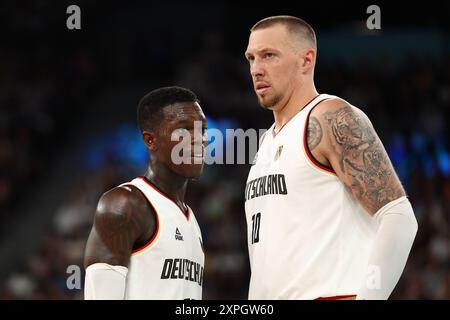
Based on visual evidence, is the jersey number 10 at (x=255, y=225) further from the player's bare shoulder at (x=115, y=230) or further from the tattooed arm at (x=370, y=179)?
the player's bare shoulder at (x=115, y=230)

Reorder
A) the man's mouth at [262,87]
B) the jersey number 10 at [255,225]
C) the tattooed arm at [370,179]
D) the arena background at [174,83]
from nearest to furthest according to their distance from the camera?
the tattooed arm at [370,179] → the jersey number 10 at [255,225] → the man's mouth at [262,87] → the arena background at [174,83]

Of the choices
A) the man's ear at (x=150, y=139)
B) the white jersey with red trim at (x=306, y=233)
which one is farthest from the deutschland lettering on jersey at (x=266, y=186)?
the man's ear at (x=150, y=139)

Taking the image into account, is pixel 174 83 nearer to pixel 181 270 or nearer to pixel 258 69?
pixel 258 69

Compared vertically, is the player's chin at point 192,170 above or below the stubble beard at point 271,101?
below

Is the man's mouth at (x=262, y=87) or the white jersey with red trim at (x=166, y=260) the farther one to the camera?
the man's mouth at (x=262, y=87)

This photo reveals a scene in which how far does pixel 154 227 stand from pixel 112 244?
1.01ft

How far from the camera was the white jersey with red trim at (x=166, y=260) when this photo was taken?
156 inches

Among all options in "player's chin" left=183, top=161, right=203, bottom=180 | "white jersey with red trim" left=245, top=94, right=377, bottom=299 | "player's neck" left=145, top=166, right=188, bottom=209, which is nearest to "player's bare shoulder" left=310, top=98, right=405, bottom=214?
"white jersey with red trim" left=245, top=94, right=377, bottom=299

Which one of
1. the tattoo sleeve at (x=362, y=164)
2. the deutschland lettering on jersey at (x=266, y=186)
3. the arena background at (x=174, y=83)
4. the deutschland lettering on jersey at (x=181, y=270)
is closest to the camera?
the tattoo sleeve at (x=362, y=164)

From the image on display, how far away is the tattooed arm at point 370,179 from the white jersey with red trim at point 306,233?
104 millimetres

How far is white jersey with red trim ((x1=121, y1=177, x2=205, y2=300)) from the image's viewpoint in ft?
13.0

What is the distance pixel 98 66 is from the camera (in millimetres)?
14695

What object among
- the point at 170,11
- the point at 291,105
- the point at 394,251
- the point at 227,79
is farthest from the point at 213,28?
the point at 394,251
